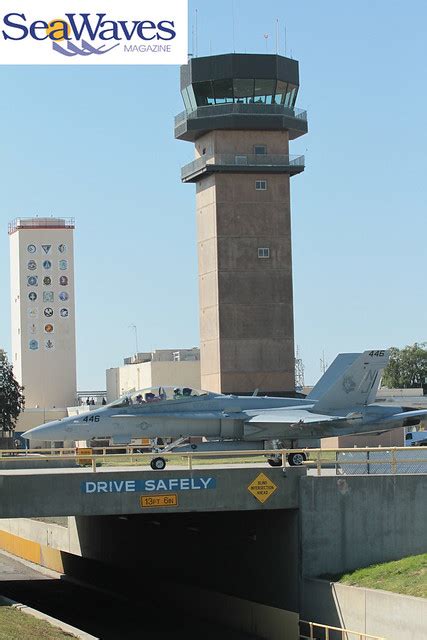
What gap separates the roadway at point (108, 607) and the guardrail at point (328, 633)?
9.21 feet

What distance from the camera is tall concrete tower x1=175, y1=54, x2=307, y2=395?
8331 centimetres

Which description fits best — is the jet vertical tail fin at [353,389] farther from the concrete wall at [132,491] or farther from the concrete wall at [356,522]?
the concrete wall at [132,491]

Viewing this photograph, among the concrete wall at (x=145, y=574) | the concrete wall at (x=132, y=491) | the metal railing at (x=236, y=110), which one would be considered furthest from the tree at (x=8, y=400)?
the concrete wall at (x=132, y=491)

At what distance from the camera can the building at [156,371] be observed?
383 feet

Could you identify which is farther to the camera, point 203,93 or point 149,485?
point 203,93

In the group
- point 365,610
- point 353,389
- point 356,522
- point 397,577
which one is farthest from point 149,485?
point 353,389

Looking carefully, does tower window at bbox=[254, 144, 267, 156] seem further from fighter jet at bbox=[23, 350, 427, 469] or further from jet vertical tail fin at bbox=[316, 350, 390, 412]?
jet vertical tail fin at bbox=[316, 350, 390, 412]

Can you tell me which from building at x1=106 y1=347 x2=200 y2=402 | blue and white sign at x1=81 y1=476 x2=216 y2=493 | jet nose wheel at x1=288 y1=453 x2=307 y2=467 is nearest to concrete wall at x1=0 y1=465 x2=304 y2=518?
blue and white sign at x1=81 y1=476 x2=216 y2=493

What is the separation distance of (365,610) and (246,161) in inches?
2244

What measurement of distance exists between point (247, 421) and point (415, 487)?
1608 centimetres

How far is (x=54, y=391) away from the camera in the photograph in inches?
5394

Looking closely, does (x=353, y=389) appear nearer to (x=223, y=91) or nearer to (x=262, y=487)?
(x=262, y=487)

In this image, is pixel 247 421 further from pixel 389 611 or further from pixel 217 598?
pixel 389 611

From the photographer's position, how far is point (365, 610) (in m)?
29.9
